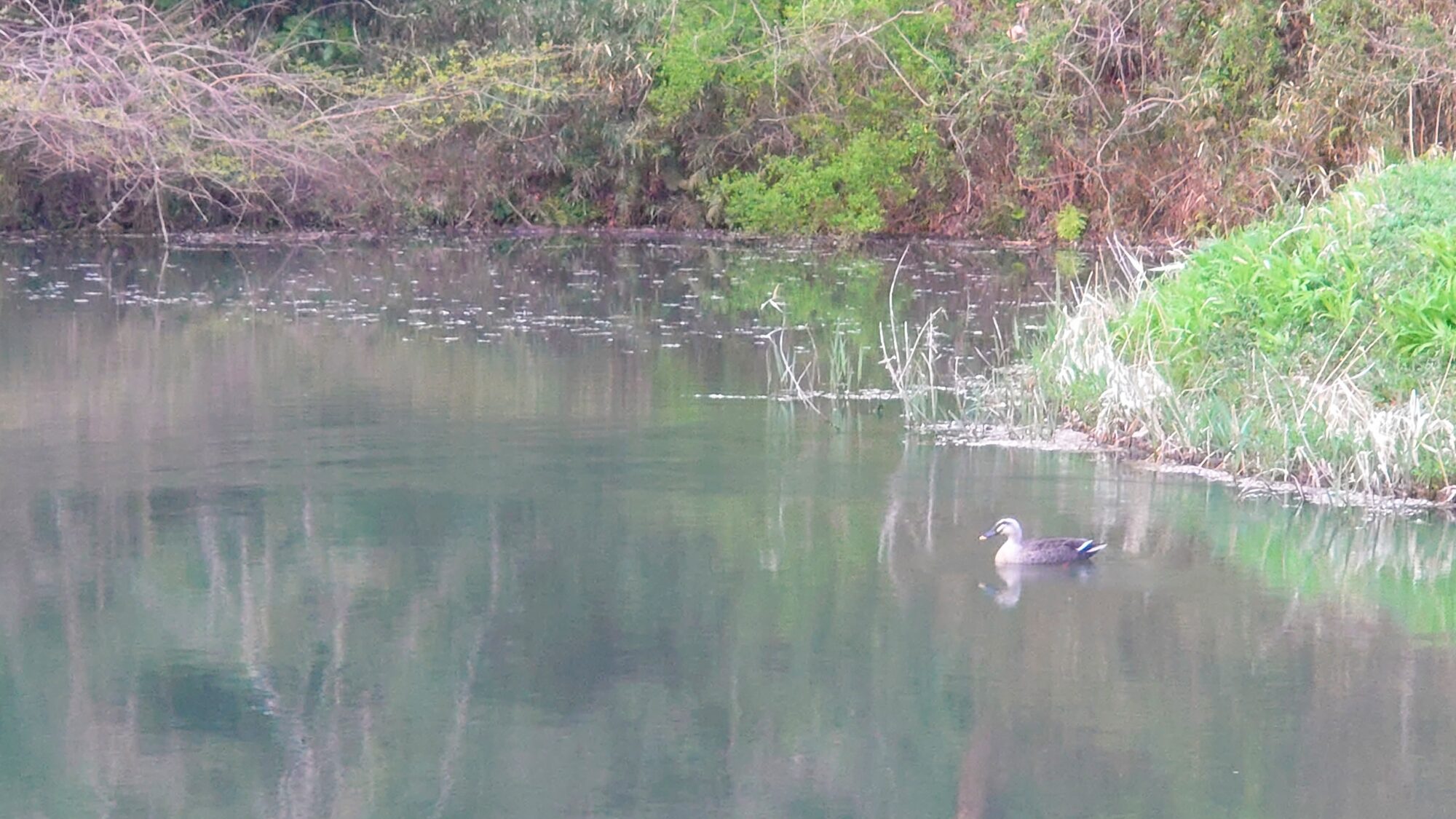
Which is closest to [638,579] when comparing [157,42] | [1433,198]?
[1433,198]

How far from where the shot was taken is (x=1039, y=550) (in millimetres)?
7043

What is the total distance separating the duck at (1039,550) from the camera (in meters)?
7.05

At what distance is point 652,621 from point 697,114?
703 inches

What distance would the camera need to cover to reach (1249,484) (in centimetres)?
840

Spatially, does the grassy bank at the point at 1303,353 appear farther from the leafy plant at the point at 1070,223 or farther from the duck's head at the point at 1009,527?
the leafy plant at the point at 1070,223

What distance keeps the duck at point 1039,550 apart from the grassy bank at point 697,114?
37.8ft

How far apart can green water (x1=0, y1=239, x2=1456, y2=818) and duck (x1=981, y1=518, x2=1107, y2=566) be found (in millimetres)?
134

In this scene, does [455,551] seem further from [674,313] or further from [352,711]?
[674,313]

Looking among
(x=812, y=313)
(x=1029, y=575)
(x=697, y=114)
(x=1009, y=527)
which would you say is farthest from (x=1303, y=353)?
(x=697, y=114)

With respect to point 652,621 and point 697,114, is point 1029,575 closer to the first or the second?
point 652,621

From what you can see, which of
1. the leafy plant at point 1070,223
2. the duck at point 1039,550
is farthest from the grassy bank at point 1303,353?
the leafy plant at point 1070,223

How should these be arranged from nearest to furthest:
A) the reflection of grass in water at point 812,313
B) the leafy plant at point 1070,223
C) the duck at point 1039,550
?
the duck at point 1039,550 < the reflection of grass in water at point 812,313 < the leafy plant at point 1070,223

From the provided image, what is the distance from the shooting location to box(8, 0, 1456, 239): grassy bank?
722 inches

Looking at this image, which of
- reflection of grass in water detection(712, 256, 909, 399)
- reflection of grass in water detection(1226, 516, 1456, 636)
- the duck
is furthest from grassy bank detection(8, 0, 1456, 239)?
the duck
